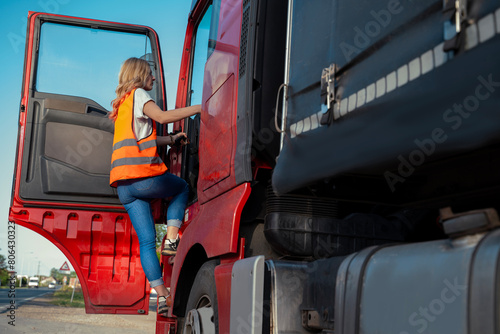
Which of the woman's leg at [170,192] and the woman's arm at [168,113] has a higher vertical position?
the woman's arm at [168,113]

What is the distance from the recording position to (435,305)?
4.70 feet

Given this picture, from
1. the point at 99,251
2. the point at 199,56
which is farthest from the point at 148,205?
the point at 199,56

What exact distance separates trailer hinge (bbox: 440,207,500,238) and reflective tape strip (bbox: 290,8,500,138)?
38 cm

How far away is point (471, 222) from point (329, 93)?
0.71m

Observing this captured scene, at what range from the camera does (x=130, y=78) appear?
408cm

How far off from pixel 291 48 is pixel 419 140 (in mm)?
891

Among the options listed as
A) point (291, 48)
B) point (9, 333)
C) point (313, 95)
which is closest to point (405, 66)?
point (313, 95)

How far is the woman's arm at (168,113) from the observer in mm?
3676

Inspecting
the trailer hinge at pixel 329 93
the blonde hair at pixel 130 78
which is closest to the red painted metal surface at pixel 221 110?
the blonde hair at pixel 130 78

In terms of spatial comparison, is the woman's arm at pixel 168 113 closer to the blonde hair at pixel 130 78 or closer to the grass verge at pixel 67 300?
the blonde hair at pixel 130 78

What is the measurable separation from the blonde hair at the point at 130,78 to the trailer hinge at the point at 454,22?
2.90 meters

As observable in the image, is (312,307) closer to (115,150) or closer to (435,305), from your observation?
(435,305)

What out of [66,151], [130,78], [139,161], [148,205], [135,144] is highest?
[130,78]

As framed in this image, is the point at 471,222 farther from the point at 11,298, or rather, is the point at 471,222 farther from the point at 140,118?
the point at 11,298
